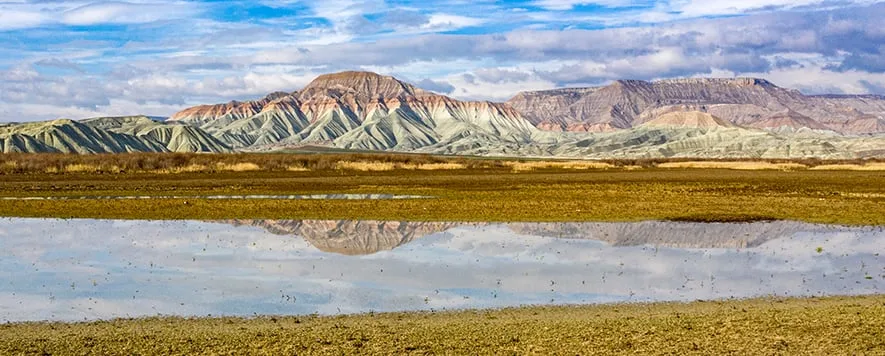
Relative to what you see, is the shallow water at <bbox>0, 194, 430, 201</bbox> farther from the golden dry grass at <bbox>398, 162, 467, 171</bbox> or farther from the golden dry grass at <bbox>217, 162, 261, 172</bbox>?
the golden dry grass at <bbox>398, 162, 467, 171</bbox>

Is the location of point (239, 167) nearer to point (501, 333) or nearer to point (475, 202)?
point (475, 202)

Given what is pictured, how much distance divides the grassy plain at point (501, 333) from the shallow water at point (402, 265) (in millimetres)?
1448

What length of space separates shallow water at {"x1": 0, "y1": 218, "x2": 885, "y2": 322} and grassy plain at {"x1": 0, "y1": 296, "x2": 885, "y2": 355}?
145cm

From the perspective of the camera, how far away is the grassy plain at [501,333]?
46.9 feet

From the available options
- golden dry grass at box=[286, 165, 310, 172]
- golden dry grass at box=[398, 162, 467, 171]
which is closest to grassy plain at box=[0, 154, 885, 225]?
golden dry grass at box=[286, 165, 310, 172]

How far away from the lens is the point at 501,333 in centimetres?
1554

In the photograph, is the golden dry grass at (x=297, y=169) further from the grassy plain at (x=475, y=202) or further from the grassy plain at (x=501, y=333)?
the grassy plain at (x=501, y=333)

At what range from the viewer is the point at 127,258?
26609 mm

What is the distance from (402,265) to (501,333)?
32.6 feet

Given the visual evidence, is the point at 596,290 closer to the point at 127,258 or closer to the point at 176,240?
the point at 127,258

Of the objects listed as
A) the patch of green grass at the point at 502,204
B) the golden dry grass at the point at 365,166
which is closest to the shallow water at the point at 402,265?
the patch of green grass at the point at 502,204

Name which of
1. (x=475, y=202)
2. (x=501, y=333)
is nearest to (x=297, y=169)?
(x=475, y=202)

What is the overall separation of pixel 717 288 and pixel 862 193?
41.1 m

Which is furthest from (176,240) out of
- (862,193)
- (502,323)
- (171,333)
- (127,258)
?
(862,193)
